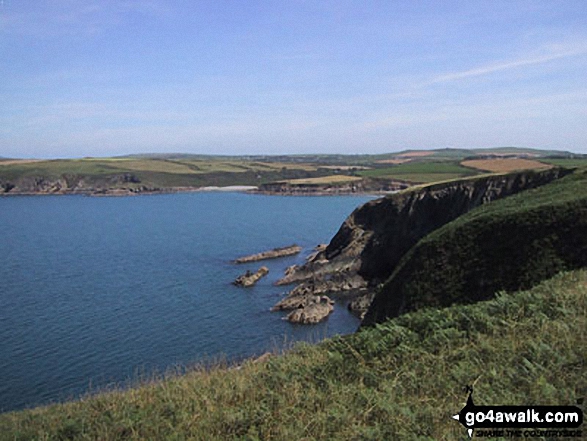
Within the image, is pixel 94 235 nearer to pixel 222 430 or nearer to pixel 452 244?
pixel 452 244

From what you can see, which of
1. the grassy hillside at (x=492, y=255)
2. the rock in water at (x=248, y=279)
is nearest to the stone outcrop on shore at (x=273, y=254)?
the rock in water at (x=248, y=279)

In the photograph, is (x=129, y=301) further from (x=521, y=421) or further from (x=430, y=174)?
(x=430, y=174)

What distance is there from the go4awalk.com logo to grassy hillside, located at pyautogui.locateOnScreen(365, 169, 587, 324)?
16.5 meters

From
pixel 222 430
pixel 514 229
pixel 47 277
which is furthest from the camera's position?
pixel 47 277

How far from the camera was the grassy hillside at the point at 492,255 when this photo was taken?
23750 millimetres

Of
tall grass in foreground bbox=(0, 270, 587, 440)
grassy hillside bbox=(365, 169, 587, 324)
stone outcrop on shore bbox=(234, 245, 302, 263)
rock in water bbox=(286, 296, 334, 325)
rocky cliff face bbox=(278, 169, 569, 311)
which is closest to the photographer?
tall grass in foreground bbox=(0, 270, 587, 440)

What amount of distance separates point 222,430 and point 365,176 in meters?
191

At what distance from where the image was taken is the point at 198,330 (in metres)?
41.6

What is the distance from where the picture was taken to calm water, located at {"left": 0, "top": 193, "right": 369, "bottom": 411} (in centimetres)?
3444

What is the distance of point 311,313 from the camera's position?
4409 cm

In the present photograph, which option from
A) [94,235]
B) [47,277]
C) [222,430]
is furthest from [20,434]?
[94,235]

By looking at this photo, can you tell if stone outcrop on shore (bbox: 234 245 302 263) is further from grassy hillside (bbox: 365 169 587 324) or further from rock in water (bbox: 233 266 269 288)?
grassy hillside (bbox: 365 169 587 324)

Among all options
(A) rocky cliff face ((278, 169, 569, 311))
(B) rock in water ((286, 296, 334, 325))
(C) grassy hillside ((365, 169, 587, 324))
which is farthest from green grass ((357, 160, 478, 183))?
(C) grassy hillside ((365, 169, 587, 324))

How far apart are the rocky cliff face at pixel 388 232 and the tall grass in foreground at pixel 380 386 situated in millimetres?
39240
